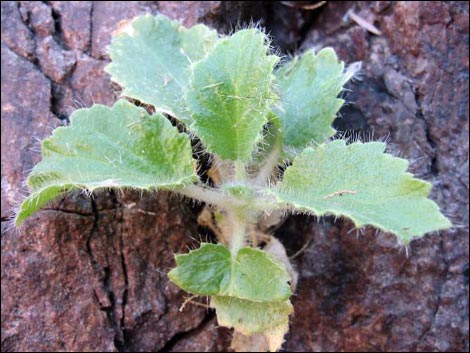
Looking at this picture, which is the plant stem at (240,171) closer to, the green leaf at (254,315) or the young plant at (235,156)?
the young plant at (235,156)

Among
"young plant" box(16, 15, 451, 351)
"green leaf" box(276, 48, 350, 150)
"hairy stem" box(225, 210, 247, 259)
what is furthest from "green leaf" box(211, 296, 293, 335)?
"green leaf" box(276, 48, 350, 150)

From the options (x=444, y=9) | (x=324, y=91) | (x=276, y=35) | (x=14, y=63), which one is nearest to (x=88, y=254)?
(x=14, y=63)

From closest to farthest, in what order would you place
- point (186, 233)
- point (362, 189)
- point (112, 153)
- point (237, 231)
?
point (362, 189) → point (112, 153) → point (237, 231) → point (186, 233)

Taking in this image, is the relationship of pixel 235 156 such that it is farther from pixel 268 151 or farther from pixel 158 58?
pixel 158 58

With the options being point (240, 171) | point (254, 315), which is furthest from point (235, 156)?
point (254, 315)

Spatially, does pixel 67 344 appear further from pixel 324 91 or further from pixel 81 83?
pixel 324 91

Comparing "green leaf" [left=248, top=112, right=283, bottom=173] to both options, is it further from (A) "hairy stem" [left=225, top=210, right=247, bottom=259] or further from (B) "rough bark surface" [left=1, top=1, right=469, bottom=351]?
(B) "rough bark surface" [left=1, top=1, right=469, bottom=351]
